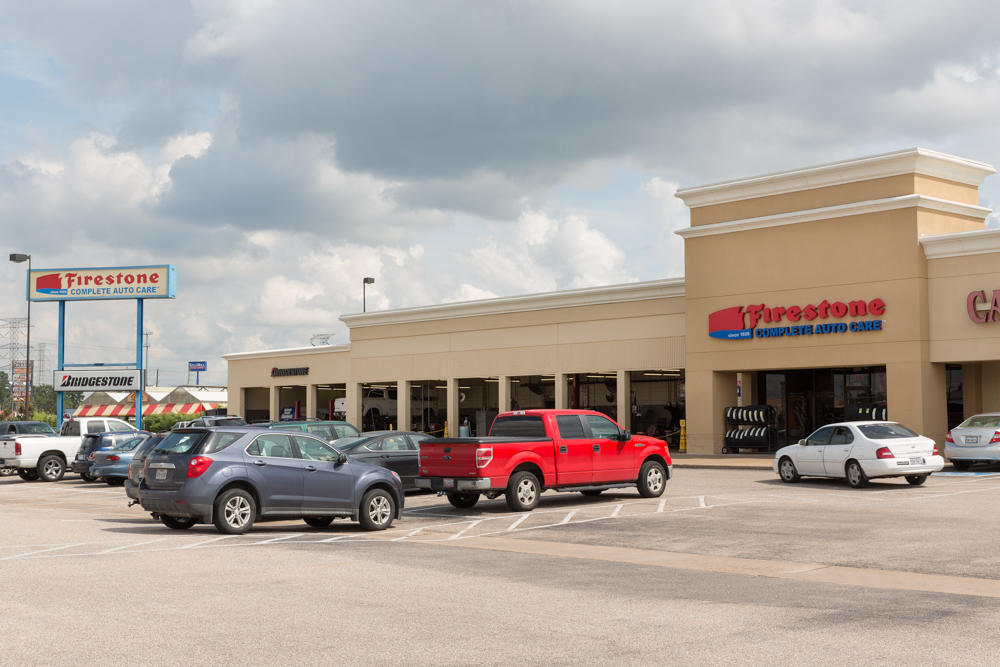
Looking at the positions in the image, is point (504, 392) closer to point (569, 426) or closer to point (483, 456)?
point (569, 426)

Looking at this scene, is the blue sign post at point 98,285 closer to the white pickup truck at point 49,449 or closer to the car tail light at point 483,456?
the white pickup truck at point 49,449

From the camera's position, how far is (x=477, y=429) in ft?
175

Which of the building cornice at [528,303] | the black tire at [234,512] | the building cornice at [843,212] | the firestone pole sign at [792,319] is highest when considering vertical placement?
the building cornice at [843,212]

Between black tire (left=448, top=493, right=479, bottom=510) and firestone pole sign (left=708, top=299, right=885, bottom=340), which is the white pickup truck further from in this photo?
firestone pole sign (left=708, top=299, right=885, bottom=340)

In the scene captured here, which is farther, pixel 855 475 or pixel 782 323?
pixel 782 323

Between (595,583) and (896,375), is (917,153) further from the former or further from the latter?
(595,583)

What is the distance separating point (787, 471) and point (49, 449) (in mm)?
21714

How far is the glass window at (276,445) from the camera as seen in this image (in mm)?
16172

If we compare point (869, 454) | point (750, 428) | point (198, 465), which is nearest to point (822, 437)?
point (869, 454)

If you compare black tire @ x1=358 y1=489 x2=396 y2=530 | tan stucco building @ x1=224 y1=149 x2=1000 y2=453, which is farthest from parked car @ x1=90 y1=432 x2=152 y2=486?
tan stucco building @ x1=224 y1=149 x2=1000 y2=453

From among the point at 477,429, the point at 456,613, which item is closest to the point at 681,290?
the point at 477,429

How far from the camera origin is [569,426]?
20297 millimetres

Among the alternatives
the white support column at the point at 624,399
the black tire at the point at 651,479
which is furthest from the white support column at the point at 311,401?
the black tire at the point at 651,479

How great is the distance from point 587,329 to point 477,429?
10904 mm
